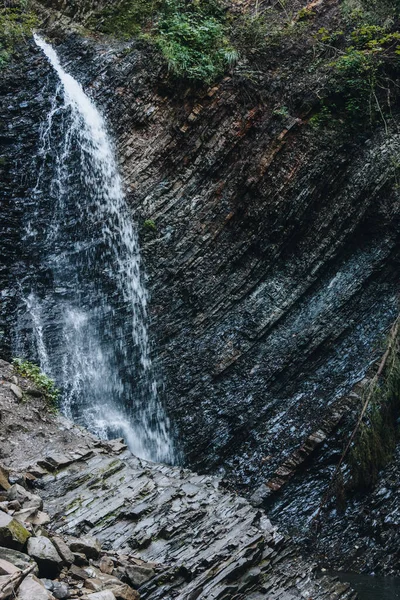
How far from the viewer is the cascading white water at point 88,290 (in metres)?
8.75

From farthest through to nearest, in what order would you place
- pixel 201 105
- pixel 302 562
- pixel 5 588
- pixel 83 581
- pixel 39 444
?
pixel 201 105 → pixel 39 444 → pixel 302 562 → pixel 83 581 → pixel 5 588

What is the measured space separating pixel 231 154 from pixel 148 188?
1.79 m

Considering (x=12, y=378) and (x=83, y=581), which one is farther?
(x=12, y=378)

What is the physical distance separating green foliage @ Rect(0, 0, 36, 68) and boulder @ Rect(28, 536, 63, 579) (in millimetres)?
9920

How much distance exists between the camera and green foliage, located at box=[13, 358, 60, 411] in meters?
7.91

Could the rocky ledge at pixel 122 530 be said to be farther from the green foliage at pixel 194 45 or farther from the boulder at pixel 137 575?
the green foliage at pixel 194 45

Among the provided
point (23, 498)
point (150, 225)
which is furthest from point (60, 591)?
point (150, 225)

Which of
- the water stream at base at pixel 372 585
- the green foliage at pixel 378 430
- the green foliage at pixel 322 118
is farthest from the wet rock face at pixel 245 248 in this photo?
the water stream at base at pixel 372 585

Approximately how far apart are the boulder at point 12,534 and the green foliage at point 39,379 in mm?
4135

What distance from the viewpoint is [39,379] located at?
809 cm

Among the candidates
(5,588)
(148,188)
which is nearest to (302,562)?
(5,588)

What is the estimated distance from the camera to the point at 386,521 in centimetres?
684

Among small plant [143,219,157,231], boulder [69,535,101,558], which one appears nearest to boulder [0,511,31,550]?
boulder [69,535,101,558]

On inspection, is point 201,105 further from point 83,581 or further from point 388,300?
point 83,581
